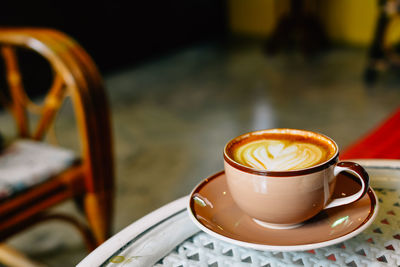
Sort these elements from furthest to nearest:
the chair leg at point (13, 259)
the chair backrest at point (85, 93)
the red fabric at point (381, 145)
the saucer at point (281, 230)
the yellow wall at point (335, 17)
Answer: the yellow wall at point (335, 17) < the chair leg at point (13, 259) < the chair backrest at point (85, 93) < the red fabric at point (381, 145) < the saucer at point (281, 230)

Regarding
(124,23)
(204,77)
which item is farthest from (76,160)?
(124,23)

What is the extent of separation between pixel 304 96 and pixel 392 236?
1.84m

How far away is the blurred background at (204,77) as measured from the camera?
1504mm

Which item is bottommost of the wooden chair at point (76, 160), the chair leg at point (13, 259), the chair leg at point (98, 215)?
the chair leg at point (13, 259)

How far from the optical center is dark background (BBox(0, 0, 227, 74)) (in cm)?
230

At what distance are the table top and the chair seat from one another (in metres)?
0.42

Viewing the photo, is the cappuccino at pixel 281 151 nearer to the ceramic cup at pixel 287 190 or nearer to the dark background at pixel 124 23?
the ceramic cup at pixel 287 190

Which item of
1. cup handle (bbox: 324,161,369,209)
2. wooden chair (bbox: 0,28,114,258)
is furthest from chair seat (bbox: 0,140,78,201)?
cup handle (bbox: 324,161,369,209)

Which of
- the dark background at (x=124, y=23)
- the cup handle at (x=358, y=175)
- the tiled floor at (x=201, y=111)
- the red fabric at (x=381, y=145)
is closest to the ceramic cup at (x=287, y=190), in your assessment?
the cup handle at (x=358, y=175)

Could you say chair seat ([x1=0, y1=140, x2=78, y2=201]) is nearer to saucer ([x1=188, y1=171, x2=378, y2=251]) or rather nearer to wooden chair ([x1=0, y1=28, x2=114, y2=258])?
wooden chair ([x1=0, y1=28, x2=114, y2=258])

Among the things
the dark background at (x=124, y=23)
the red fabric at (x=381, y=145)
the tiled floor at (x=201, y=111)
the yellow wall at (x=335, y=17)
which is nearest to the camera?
the red fabric at (x=381, y=145)

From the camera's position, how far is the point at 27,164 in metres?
0.83

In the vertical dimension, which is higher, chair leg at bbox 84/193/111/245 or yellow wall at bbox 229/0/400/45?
yellow wall at bbox 229/0/400/45

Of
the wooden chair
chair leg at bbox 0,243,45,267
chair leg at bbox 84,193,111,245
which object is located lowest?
chair leg at bbox 0,243,45,267
